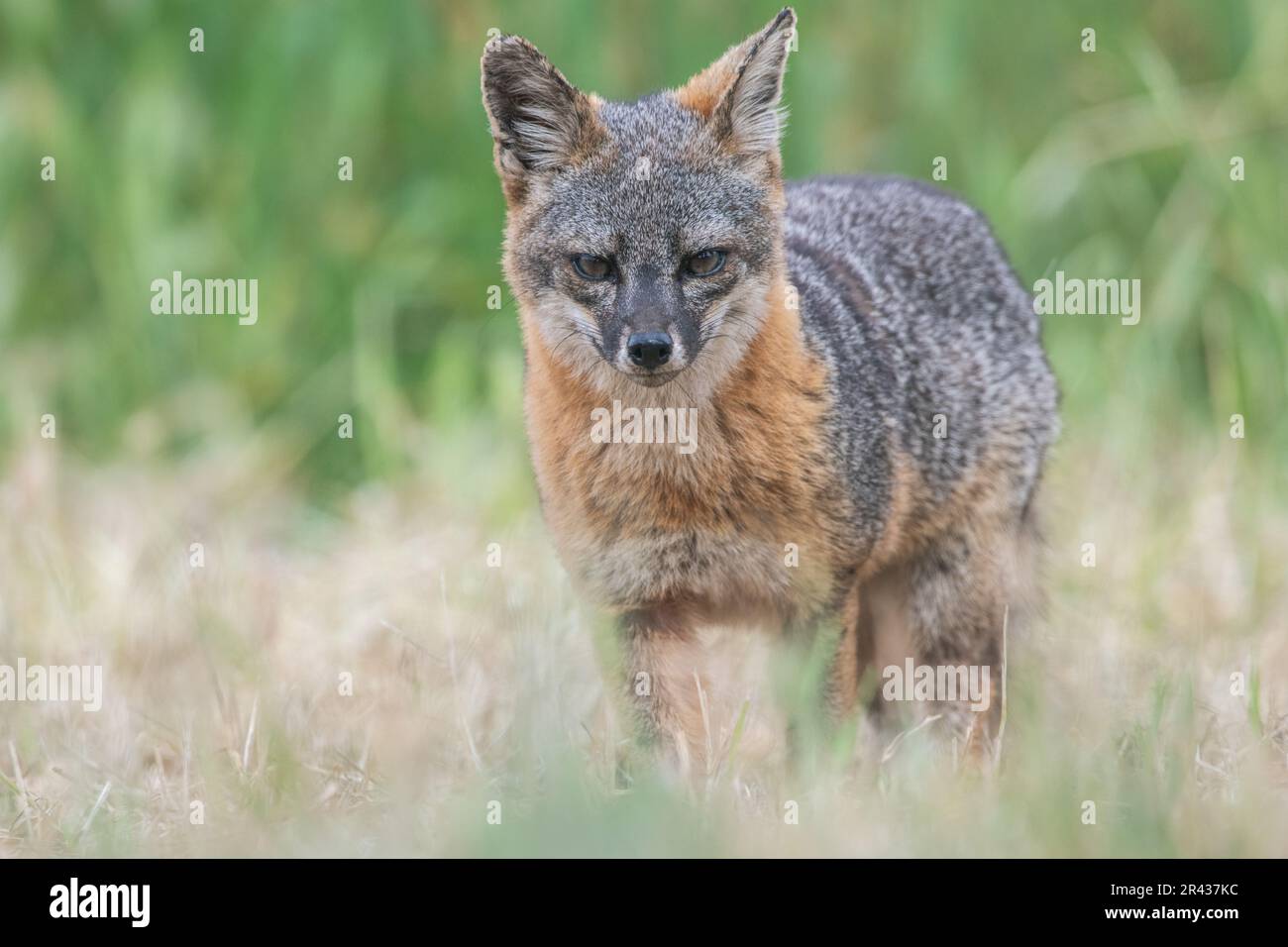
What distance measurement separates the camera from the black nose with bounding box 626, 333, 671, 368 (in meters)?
4.18

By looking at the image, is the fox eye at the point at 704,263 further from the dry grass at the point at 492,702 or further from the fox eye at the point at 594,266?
the dry grass at the point at 492,702

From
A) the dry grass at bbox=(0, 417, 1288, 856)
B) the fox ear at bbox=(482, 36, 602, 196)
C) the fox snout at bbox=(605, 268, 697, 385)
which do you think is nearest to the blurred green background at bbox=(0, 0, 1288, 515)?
the dry grass at bbox=(0, 417, 1288, 856)

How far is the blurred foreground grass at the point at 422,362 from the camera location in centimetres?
496

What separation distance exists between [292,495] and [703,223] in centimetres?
391

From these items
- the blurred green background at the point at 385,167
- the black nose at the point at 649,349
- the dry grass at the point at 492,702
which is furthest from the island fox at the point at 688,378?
the blurred green background at the point at 385,167

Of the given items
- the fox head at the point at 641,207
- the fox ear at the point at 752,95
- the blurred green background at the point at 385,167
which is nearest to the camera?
the fox head at the point at 641,207

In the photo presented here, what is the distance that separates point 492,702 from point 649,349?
1.33 meters

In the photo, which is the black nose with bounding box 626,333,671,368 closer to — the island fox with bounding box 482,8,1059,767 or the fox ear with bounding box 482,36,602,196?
the island fox with bounding box 482,8,1059,767

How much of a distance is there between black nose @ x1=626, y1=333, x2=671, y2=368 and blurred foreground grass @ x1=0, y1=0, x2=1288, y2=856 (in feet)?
2.87

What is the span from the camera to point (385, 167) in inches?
335

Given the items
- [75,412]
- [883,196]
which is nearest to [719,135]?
[883,196]

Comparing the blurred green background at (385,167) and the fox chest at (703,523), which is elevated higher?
the blurred green background at (385,167)

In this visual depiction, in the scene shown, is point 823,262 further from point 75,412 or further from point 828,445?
point 75,412

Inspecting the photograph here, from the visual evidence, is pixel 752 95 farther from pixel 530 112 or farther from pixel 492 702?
pixel 492 702
